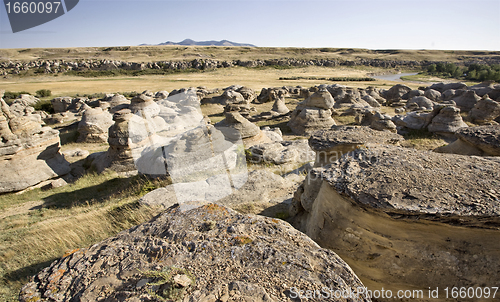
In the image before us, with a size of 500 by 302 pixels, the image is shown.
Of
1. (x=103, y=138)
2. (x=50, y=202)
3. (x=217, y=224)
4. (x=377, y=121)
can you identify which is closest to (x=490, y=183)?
(x=217, y=224)

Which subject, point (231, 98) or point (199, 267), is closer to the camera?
point (199, 267)

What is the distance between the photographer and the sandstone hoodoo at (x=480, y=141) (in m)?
5.20

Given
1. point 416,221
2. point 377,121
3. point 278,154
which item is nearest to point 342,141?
point 416,221

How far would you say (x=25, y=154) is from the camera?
8508 mm

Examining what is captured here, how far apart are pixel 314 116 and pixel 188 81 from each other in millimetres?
30767

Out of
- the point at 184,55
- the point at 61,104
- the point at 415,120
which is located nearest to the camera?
the point at 415,120

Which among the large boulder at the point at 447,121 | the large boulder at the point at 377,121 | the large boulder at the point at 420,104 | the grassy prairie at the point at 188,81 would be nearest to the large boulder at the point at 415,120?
the large boulder at the point at 447,121

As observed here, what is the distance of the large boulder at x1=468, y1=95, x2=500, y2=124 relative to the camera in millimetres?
13062

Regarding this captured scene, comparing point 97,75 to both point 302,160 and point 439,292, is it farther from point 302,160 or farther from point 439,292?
point 439,292

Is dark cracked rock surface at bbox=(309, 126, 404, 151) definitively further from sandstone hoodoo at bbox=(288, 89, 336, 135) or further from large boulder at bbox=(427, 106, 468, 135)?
large boulder at bbox=(427, 106, 468, 135)

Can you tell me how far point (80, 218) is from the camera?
485 cm

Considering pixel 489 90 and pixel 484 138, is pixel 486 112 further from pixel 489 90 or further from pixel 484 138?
pixel 484 138

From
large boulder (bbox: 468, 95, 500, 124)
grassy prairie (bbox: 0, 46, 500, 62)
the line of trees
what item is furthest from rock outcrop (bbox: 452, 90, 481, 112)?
grassy prairie (bbox: 0, 46, 500, 62)

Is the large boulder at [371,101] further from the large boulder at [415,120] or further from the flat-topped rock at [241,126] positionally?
the flat-topped rock at [241,126]
